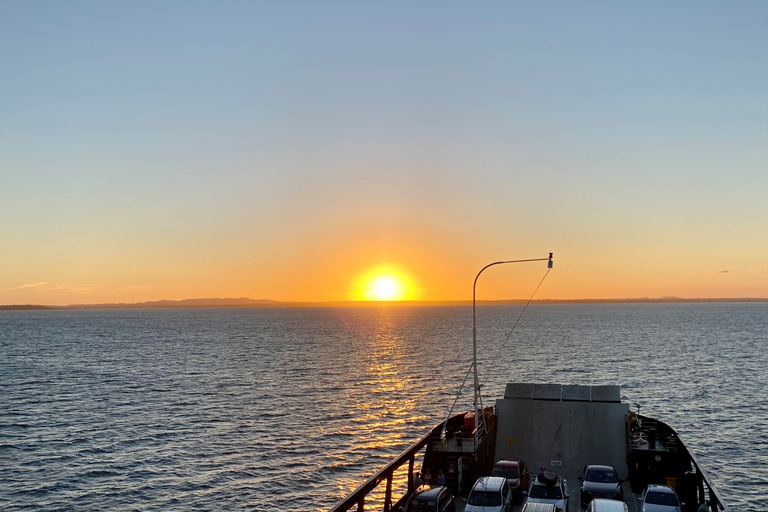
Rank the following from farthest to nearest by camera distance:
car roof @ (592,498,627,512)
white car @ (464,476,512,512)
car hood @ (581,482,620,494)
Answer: car hood @ (581,482,620,494)
white car @ (464,476,512,512)
car roof @ (592,498,627,512)

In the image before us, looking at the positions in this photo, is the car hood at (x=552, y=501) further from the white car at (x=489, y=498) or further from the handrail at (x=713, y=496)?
the handrail at (x=713, y=496)

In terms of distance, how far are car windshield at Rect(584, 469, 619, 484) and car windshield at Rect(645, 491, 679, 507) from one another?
2308 mm

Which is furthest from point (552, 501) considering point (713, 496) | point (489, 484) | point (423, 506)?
point (713, 496)

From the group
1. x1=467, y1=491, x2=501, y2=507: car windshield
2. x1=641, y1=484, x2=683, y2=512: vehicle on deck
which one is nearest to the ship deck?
x1=641, y1=484, x2=683, y2=512: vehicle on deck

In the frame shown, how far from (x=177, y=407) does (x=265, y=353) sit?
62.9 meters

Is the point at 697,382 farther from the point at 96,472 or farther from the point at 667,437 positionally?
the point at 96,472

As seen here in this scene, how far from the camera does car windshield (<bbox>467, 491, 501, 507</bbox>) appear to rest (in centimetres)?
2155

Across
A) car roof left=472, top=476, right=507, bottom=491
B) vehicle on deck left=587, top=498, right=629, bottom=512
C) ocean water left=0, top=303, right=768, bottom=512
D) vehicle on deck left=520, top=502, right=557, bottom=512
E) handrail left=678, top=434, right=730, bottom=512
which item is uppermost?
handrail left=678, top=434, right=730, bottom=512

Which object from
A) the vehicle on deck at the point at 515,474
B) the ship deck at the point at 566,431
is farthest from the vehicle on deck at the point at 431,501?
the ship deck at the point at 566,431

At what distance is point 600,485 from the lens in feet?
79.5

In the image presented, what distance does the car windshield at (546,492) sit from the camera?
22672 millimetres

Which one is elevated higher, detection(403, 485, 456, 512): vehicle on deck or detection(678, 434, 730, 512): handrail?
detection(678, 434, 730, 512): handrail

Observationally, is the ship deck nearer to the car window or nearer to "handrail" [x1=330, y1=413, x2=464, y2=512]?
"handrail" [x1=330, y1=413, x2=464, y2=512]

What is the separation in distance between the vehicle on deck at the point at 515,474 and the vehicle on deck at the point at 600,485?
2.30 metres
